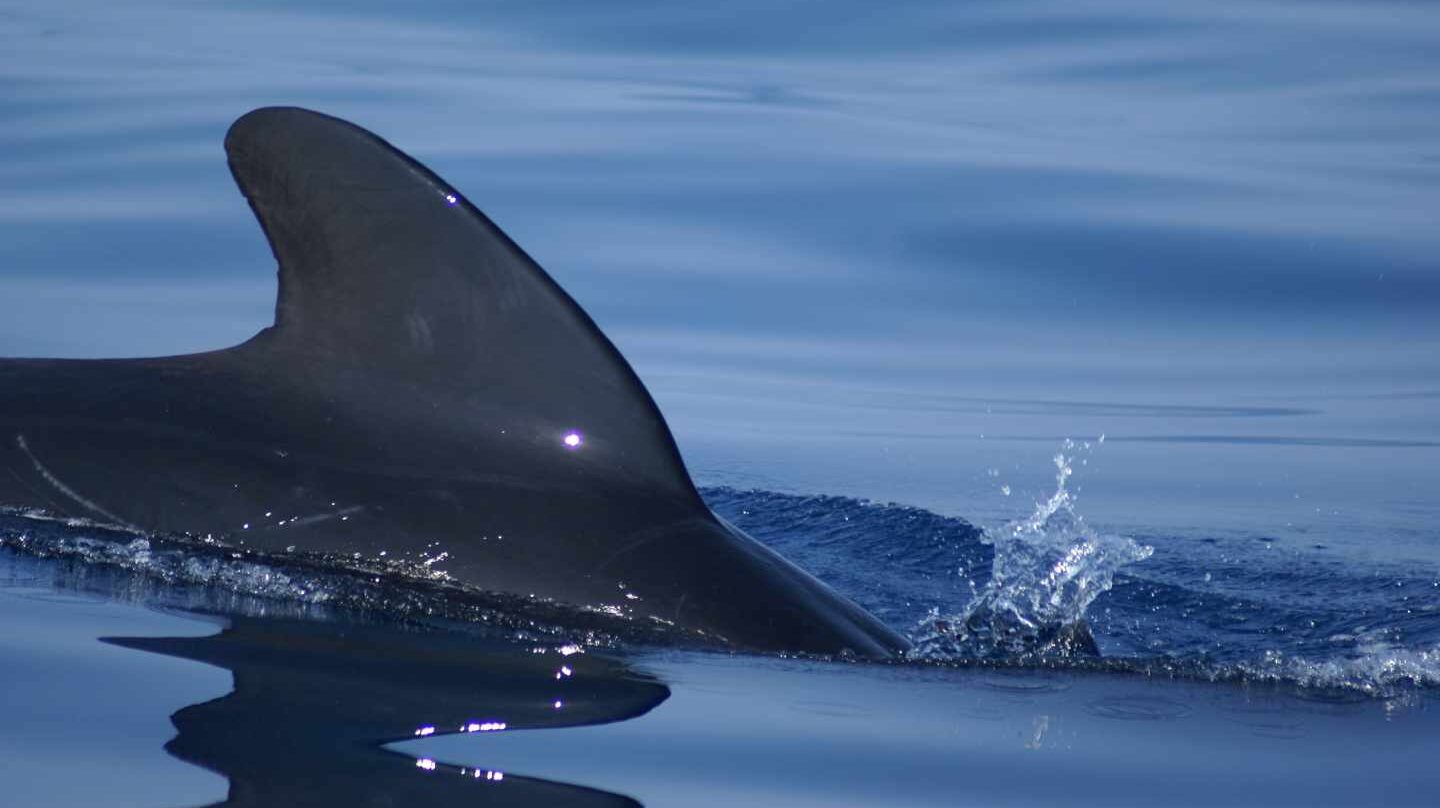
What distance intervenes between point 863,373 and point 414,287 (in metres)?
7.39

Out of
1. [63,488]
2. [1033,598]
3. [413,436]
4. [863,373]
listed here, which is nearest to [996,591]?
[1033,598]

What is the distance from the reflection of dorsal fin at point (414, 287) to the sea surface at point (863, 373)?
637mm

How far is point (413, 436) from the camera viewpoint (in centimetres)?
536

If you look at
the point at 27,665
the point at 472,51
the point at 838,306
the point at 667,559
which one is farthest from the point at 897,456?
the point at 472,51

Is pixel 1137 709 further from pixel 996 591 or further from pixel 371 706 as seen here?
pixel 996 591

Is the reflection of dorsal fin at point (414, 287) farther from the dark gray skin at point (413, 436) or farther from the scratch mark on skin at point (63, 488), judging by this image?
the scratch mark on skin at point (63, 488)

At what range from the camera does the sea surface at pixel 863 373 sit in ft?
12.8

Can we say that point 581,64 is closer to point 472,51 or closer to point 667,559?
point 472,51

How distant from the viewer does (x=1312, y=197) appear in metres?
16.6

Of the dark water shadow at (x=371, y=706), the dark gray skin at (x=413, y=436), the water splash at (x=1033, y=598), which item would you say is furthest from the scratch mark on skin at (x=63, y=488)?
the water splash at (x=1033, y=598)

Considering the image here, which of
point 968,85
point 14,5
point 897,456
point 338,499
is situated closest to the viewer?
point 338,499

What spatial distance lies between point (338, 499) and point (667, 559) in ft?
2.89

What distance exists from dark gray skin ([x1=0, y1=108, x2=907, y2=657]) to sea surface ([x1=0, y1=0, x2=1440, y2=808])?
0.22m

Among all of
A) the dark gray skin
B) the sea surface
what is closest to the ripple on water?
the sea surface
